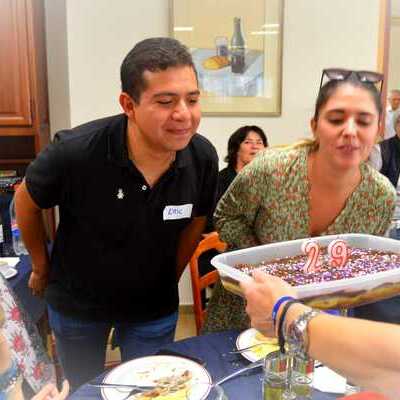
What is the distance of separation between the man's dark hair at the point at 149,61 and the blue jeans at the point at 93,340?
84 cm

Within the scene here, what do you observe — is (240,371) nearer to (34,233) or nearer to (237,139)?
(34,233)

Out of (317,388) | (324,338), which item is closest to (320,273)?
(317,388)

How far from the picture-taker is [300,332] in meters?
0.88

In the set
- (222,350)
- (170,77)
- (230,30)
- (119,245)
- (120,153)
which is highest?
(230,30)

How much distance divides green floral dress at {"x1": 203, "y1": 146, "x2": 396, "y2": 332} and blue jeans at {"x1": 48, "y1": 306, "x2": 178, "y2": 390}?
0.67ft

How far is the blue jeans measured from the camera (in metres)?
1.70

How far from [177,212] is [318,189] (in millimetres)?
504

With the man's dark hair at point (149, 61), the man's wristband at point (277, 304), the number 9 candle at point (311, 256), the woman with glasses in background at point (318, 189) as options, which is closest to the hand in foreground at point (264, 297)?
the man's wristband at point (277, 304)

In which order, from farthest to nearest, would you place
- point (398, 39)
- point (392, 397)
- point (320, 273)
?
point (398, 39) < point (320, 273) < point (392, 397)

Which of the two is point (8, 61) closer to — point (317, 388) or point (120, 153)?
point (120, 153)

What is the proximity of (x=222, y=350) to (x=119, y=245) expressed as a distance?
1.72 feet

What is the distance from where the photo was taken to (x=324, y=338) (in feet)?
2.75

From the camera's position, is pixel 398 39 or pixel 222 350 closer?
pixel 222 350

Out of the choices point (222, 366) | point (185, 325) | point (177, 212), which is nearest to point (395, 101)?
point (185, 325)
